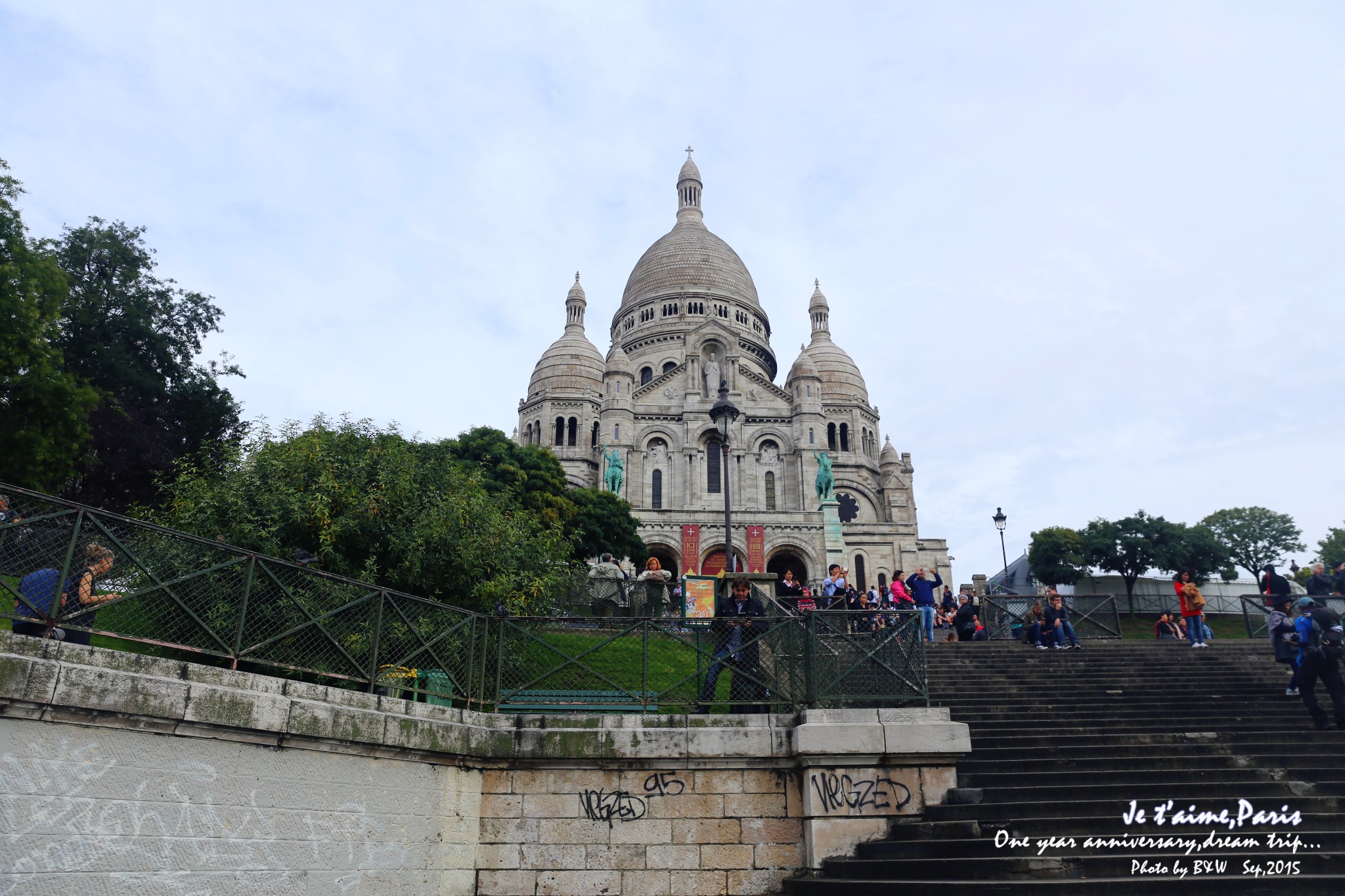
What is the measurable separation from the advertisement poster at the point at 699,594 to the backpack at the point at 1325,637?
26.8 ft

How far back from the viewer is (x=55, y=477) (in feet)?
65.4

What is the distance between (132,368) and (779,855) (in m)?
24.2

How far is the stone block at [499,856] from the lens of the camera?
7.88 m

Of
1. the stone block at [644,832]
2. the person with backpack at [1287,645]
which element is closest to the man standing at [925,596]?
the person with backpack at [1287,645]

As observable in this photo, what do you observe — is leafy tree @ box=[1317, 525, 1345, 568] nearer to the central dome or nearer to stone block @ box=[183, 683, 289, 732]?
the central dome

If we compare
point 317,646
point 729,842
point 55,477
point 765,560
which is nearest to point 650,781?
point 729,842

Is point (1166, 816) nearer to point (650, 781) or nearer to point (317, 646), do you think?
point (650, 781)

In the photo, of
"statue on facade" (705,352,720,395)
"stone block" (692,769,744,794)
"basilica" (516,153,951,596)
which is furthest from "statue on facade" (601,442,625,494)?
"stone block" (692,769,744,794)

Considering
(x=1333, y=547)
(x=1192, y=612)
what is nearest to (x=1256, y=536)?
(x=1333, y=547)

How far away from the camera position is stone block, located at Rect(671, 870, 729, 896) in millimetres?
7742

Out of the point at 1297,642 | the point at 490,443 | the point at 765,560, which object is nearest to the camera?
the point at 1297,642

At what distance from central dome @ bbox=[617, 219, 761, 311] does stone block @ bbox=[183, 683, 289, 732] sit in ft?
189

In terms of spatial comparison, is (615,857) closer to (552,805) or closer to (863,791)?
(552,805)

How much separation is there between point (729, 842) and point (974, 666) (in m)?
6.66
